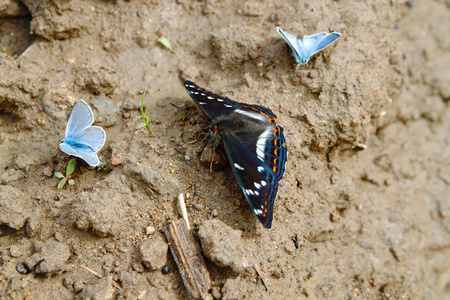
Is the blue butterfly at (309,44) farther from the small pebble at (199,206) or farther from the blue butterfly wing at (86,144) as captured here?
the blue butterfly wing at (86,144)

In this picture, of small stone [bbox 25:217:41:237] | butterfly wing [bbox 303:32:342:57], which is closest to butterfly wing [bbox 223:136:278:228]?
butterfly wing [bbox 303:32:342:57]

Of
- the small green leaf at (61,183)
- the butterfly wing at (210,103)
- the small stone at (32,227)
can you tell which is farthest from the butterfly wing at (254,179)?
the small stone at (32,227)

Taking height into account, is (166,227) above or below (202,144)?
below

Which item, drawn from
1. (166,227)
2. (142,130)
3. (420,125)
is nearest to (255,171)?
(166,227)

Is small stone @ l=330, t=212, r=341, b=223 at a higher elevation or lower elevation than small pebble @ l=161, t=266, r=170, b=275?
lower

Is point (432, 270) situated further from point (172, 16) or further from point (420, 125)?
point (172, 16)

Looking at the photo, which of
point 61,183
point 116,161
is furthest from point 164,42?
point 61,183

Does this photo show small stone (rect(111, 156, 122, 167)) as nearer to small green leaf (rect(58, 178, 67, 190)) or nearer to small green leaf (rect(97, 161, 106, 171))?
small green leaf (rect(97, 161, 106, 171))

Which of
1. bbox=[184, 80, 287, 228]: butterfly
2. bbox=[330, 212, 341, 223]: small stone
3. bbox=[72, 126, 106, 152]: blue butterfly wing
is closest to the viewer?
bbox=[184, 80, 287, 228]: butterfly
